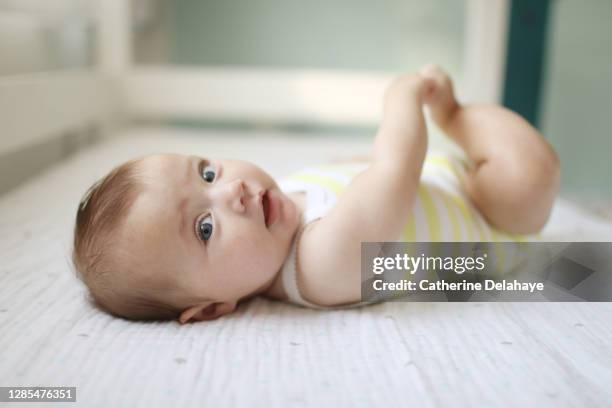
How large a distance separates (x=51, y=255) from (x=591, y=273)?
2.16 feet

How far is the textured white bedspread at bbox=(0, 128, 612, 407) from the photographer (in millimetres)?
483

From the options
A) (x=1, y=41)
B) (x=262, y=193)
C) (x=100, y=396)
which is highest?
(x=1, y=41)

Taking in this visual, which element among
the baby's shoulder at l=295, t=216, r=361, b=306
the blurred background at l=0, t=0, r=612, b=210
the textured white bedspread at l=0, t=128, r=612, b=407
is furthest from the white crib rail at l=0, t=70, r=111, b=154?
the baby's shoulder at l=295, t=216, r=361, b=306

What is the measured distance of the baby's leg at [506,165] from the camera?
0.80m

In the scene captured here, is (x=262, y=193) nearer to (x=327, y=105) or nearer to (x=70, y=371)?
(x=70, y=371)

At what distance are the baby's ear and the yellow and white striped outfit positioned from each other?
7 centimetres

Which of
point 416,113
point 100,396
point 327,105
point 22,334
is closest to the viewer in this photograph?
point 100,396

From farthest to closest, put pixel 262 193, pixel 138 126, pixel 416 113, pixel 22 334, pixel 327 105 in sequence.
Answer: pixel 138 126
pixel 327 105
pixel 416 113
pixel 262 193
pixel 22 334

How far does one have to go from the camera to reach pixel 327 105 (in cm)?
191

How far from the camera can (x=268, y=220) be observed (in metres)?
0.69

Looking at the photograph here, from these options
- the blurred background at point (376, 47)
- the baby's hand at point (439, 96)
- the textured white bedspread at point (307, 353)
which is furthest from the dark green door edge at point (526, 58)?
the textured white bedspread at point (307, 353)

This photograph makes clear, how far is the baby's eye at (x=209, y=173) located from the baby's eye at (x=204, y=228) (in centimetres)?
7

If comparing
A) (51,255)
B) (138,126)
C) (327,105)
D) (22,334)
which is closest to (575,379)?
(22,334)

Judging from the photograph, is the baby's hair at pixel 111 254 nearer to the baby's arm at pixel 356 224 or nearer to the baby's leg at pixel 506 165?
the baby's arm at pixel 356 224
